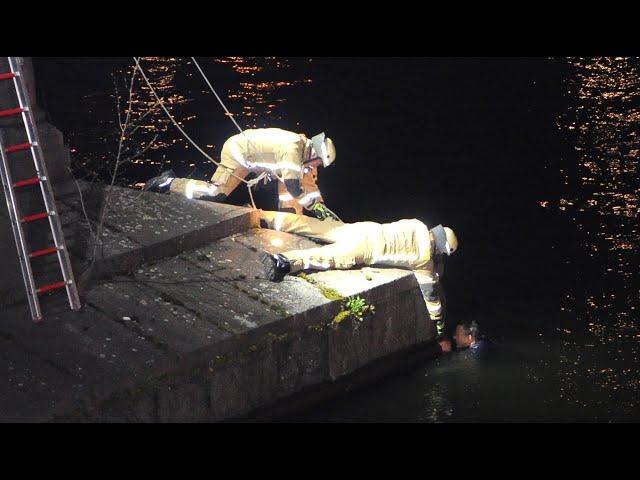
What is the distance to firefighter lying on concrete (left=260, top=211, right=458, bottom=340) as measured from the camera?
29.6ft

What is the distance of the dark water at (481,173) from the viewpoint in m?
9.01

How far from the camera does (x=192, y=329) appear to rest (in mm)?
7832

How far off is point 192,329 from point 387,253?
2.15 metres

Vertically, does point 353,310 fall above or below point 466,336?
above

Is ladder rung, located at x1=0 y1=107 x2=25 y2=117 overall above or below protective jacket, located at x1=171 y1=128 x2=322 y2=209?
above

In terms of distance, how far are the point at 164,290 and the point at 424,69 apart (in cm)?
1174

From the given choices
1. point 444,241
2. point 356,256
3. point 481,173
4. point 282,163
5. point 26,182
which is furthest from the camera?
point 481,173

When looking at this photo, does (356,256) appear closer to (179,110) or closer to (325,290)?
(325,290)

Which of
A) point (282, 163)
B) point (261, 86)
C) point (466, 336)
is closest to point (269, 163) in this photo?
point (282, 163)

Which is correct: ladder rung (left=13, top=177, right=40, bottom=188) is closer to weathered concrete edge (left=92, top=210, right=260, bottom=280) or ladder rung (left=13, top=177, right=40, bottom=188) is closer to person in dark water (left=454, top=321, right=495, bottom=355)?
weathered concrete edge (left=92, top=210, right=260, bottom=280)

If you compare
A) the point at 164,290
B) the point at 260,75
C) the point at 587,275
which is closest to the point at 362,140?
the point at 260,75

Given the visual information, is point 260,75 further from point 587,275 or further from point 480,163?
point 587,275

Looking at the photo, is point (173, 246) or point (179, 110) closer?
point (173, 246)

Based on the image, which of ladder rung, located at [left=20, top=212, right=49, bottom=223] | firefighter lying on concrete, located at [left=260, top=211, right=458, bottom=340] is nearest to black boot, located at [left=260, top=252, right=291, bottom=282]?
firefighter lying on concrete, located at [left=260, top=211, right=458, bottom=340]
